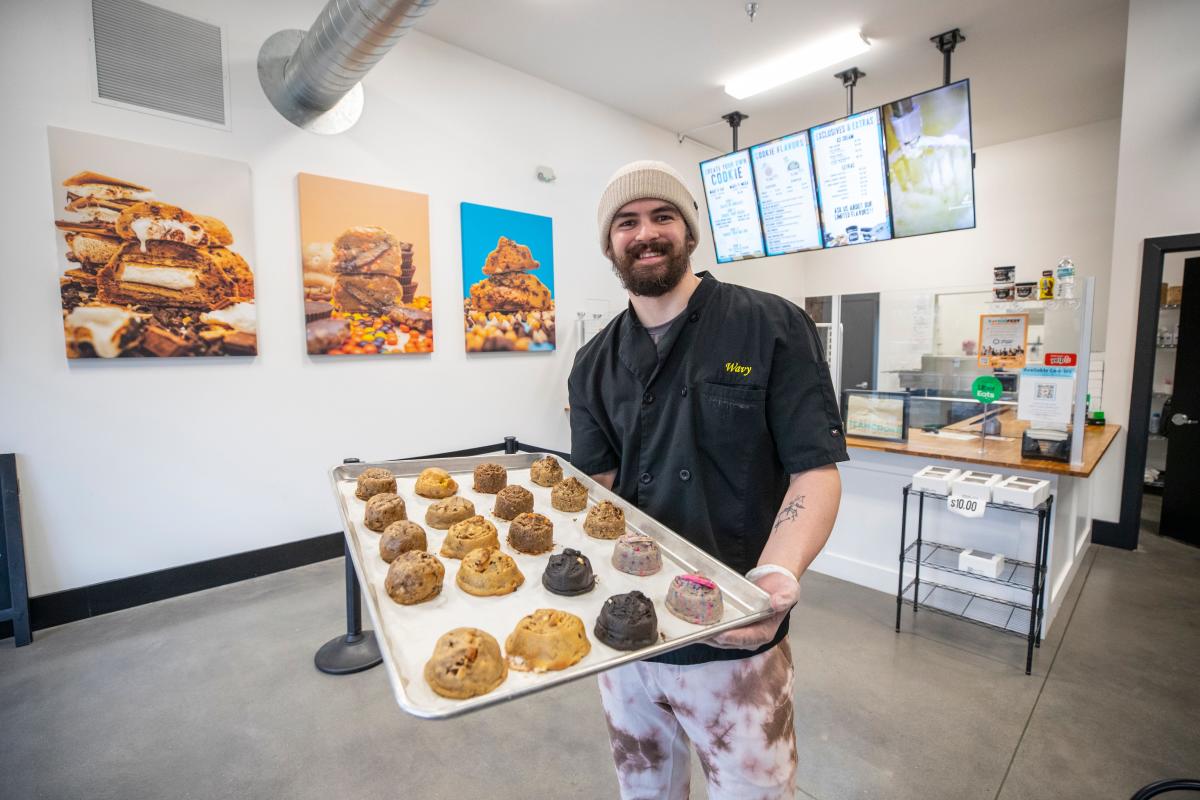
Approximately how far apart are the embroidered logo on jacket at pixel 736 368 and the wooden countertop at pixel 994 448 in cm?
206

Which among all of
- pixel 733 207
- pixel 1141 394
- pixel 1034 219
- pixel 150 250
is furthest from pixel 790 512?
pixel 1034 219

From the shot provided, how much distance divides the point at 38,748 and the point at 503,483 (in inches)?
75.3

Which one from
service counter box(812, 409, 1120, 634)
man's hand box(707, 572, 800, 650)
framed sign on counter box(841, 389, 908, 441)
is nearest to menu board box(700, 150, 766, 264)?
framed sign on counter box(841, 389, 908, 441)

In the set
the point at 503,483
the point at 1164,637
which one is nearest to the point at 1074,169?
the point at 1164,637

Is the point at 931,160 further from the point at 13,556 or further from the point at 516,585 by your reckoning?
the point at 13,556

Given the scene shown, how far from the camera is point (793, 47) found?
4004mm

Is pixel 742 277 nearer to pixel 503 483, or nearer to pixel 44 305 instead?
pixel 503 483

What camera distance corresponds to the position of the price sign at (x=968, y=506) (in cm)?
247

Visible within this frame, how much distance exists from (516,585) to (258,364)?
2.77 meters

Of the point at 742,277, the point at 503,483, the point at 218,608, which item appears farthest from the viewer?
the point at 742,277

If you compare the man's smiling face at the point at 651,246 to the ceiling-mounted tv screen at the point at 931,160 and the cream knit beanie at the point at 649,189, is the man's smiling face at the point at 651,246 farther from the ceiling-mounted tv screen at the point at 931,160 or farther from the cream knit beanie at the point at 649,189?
the ceiling-mounted tv screen at the point at 931,160

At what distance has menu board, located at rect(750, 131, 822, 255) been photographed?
174 inches

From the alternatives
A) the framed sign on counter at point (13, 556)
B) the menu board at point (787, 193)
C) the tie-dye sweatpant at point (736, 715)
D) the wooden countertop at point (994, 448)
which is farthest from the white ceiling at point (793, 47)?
the tie-dye sweatpant at point (736, 715)

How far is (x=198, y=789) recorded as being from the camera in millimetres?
1756
